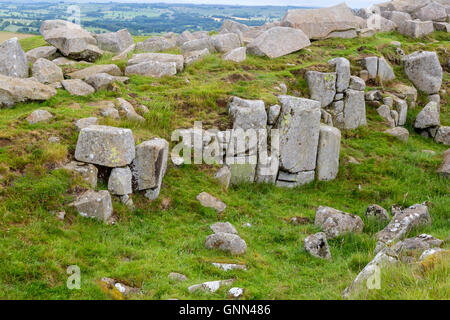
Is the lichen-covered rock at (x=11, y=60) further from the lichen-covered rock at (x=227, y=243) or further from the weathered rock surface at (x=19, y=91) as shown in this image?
the lichen-covered rock at (x=227, y=243)

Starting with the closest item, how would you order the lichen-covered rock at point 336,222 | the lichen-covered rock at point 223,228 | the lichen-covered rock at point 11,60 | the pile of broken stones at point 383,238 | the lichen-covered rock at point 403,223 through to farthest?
the pile of broken stones at point 383,238, the lichen-covered rock at point 223,228, the lichen-covered rock at point 403,223, the lichen-covered rock at point 336,222, the lichen-covered rock at point 11,60

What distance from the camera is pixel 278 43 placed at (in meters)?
23.0

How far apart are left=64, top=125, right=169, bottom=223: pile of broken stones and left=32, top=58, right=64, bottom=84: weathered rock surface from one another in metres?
5.06

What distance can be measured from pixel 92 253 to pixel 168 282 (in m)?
2.18

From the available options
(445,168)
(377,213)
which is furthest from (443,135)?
(377,213)

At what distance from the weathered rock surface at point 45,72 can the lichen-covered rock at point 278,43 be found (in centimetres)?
984

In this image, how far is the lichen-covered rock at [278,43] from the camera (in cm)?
2248

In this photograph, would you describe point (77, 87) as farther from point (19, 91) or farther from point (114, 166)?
point (114, 166)

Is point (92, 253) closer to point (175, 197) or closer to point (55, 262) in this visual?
point (55, 262)

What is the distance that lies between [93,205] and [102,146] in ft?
5.84

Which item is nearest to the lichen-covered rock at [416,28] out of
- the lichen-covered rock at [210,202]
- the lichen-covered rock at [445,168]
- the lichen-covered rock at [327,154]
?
the lichen-covered rock at [445,168]

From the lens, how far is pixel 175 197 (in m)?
13.5

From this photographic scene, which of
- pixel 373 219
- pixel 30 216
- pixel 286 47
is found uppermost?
pixel 286 47
